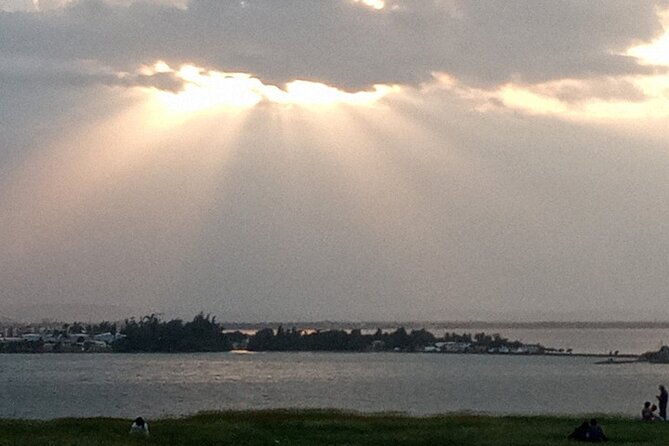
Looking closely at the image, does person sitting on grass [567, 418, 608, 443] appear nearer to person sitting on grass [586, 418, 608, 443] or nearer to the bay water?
person sitting on grass [586, 418, 608, 443]

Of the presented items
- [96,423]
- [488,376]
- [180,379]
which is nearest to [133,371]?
[180,379]

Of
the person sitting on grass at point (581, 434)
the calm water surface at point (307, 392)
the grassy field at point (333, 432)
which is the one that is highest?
the person sitting on grass at point (581, 434)

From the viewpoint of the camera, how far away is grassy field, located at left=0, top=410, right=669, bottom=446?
3019cm

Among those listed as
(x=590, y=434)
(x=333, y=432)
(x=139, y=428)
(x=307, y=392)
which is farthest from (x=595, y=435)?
(x=307, y=392)

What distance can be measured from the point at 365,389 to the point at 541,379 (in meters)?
37.7

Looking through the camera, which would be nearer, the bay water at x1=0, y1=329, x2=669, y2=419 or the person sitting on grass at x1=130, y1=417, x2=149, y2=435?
the person sitting on grass at x1=130, y1=417, x2=149, y2=435

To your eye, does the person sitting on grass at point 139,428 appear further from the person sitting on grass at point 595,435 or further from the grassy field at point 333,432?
the person sitting on grass at point 595,435

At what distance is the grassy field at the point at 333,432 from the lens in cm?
3019

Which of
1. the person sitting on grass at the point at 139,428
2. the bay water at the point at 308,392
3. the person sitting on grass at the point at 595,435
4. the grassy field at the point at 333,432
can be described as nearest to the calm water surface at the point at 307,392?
the bay water at the point at 308,392

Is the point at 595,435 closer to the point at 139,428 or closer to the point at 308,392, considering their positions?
→ the point at 139,428

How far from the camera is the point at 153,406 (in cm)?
8225

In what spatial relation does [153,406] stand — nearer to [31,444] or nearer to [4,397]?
[4,397]

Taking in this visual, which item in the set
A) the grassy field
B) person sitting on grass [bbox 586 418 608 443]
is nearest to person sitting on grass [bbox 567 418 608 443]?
person sitting on grass [bbox 586 418 608 443]

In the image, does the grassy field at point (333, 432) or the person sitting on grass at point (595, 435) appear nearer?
the grassy field at point (333, 432)
